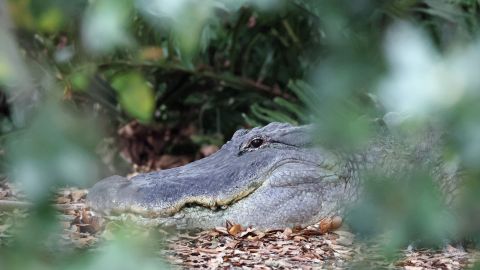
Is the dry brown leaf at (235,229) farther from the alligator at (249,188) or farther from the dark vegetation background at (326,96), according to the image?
the dark vegetation background at (326,96)

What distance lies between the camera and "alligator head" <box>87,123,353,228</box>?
3.73 meters

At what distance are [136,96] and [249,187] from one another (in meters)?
3.10

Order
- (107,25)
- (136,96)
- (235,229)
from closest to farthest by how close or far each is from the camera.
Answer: (107,25) < (136,96) < (235,229)

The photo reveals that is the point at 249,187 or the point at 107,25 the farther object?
the point at 249,187

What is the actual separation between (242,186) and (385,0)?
3.15m

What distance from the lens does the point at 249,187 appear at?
3916 millimetres

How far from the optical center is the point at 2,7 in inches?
28.9

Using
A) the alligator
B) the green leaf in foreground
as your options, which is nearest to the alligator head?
the alligator

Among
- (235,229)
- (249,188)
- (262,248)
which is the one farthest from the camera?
(249,188)

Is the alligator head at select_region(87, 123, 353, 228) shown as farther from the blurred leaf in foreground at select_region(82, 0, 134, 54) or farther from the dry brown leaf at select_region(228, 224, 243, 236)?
the blurred leaf in foreground at select_region(82, 0, 134, 54)

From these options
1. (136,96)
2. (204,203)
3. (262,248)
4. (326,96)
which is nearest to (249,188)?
(204,203)

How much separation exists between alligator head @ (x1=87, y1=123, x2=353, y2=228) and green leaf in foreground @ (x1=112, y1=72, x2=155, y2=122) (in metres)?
2.72

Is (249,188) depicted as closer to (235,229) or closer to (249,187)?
(249,187)

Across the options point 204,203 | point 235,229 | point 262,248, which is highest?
point 204,203
